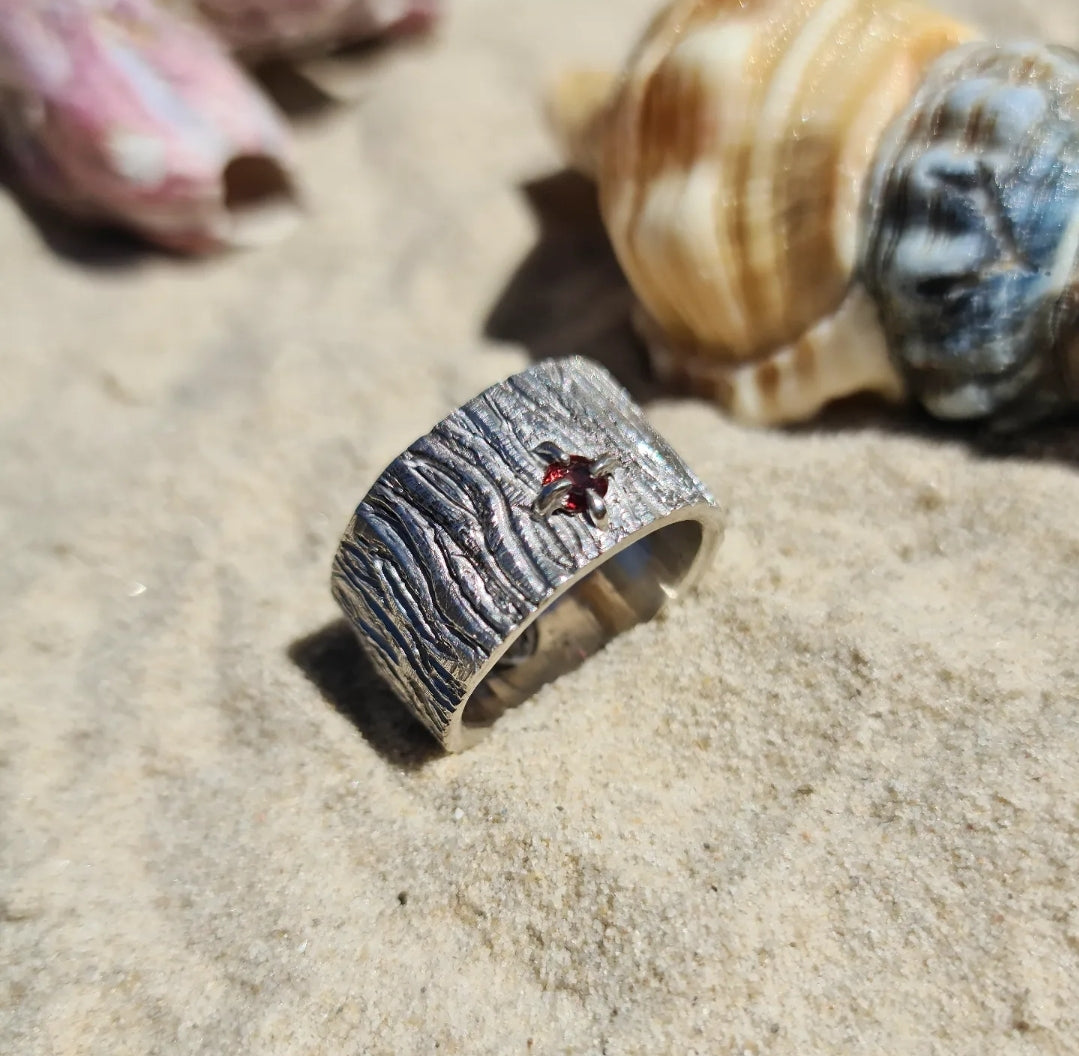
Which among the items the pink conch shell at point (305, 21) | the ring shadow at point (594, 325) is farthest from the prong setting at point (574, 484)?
the pink conch shell at point (305, 21)

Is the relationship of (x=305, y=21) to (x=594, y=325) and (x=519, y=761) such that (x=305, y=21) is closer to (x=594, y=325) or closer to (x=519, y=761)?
(x=594, y=325)

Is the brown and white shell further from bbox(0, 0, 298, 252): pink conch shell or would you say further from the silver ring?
bbox(0, 0, 298, 252): pink conch shell

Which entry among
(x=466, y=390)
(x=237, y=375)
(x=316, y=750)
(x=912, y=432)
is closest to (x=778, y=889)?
(x=316, y=750)

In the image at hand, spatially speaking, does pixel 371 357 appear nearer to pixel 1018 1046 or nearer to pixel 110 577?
pixel 110 577

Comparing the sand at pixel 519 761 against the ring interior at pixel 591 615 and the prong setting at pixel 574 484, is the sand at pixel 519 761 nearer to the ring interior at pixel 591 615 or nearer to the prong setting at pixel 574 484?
the ring interior at pixel 591 615

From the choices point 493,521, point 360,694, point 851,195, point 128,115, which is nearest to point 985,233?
point 851,195

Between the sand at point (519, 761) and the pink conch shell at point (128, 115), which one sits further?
the pink conch shell at point (128, 115)

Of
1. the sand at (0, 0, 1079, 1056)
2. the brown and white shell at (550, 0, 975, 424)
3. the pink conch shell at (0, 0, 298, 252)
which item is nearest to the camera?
the sand at (0, 0, 1079, 1056)

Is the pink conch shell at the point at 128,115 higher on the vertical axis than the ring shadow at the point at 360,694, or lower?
higher

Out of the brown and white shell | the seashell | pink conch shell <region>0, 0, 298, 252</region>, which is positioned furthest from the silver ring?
pink conch shell <region>0, 0, 298, 252</region>
